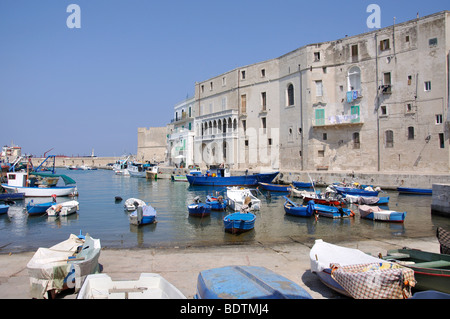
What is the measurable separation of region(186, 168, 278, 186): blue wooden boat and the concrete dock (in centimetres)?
2325

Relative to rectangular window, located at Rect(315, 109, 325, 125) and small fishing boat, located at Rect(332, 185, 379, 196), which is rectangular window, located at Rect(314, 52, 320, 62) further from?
small fishing boat, located at Rect(332, 185, 379, 196)

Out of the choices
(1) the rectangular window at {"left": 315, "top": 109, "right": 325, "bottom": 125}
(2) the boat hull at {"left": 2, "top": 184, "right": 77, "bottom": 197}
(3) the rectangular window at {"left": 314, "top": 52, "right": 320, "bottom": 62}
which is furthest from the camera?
(3) the rectangular window at {"left": 314, "top": 52, "right": 320, "bottom": 62}

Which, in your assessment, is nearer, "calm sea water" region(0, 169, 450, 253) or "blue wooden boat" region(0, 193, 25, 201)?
"calm sea water" region(0, 169, 450, 253)

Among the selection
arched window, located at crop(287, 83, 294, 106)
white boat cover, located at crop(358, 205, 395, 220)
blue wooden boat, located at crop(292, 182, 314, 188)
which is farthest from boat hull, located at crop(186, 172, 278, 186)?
white boat cover, located at crop(358, 205, 395, 220)

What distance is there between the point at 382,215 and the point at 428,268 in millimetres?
9969

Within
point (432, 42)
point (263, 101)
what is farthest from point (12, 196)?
point (432, 42)

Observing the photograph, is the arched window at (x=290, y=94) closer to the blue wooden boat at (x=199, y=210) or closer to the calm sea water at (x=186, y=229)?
the calm sea water at (x=186, y=229)

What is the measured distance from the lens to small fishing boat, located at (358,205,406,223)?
14359mm

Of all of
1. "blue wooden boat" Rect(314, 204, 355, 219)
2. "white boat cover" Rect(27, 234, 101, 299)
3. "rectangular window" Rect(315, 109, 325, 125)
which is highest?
"rectangular window" Rect(315, 109, 325, 125)

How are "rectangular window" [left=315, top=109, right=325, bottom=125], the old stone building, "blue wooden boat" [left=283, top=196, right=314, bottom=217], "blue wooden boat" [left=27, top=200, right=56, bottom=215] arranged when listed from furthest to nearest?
"rectangular window" [left=315, top=109, right=325, bottom=125] → the old stone building → "blue wooden boat" [left=27, top=200, right=56, bottom=215] → "blue wooden boat" [left=283, top=196, right=314, bottom=217]

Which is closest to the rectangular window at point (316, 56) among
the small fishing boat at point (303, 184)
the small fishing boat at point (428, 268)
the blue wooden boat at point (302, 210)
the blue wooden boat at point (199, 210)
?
the small fishing boat at point (303, 184)

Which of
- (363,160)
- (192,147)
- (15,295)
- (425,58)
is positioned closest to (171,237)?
(15,295)

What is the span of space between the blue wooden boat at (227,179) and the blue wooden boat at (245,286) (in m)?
29.4

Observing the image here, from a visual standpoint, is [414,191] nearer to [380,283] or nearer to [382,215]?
[382,215]
